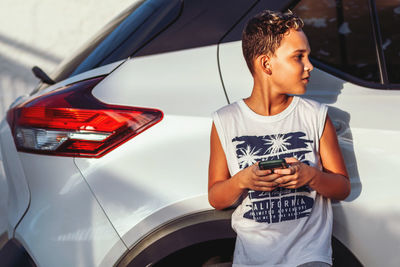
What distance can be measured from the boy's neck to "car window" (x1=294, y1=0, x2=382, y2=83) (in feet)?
0.97

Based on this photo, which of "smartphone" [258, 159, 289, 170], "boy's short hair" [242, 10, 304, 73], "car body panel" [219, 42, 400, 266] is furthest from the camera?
"car body panel" [219, 42, 400, 266]

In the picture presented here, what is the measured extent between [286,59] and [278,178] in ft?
1.25

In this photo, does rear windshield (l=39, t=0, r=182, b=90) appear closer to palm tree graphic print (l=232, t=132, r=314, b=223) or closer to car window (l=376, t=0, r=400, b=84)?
palm tree graphic print (l=232, t=132, r=314, b=223)

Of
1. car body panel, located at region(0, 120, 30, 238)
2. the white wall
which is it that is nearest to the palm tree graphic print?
car body panel, located at region(0, 120, 30, 238)

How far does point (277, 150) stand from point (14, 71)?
599 centimetres

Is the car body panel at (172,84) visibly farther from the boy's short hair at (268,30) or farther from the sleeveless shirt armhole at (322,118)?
the sleeveless shirt armhole at (322,118)

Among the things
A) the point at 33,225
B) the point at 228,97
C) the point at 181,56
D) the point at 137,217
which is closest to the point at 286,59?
the point at 228,97

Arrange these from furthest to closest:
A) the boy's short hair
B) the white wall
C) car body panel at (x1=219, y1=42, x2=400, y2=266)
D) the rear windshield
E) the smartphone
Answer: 1. the white wall
2. the rear windshield
3. car body panel at (x1=219, y1=42, x2=400, y2=266)
4. the boy's short hair
5. the smartphone

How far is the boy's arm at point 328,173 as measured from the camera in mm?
1582

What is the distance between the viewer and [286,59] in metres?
1.67

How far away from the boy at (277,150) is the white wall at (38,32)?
18.7 feet

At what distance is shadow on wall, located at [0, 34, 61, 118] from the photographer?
700 centimetres

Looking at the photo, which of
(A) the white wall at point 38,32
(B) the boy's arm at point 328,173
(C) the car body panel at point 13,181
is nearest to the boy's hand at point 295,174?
(B) the boy's arm at point 328,173

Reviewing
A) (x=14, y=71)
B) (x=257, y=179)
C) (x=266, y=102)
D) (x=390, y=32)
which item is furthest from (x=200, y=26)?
(x=14, y=71)
